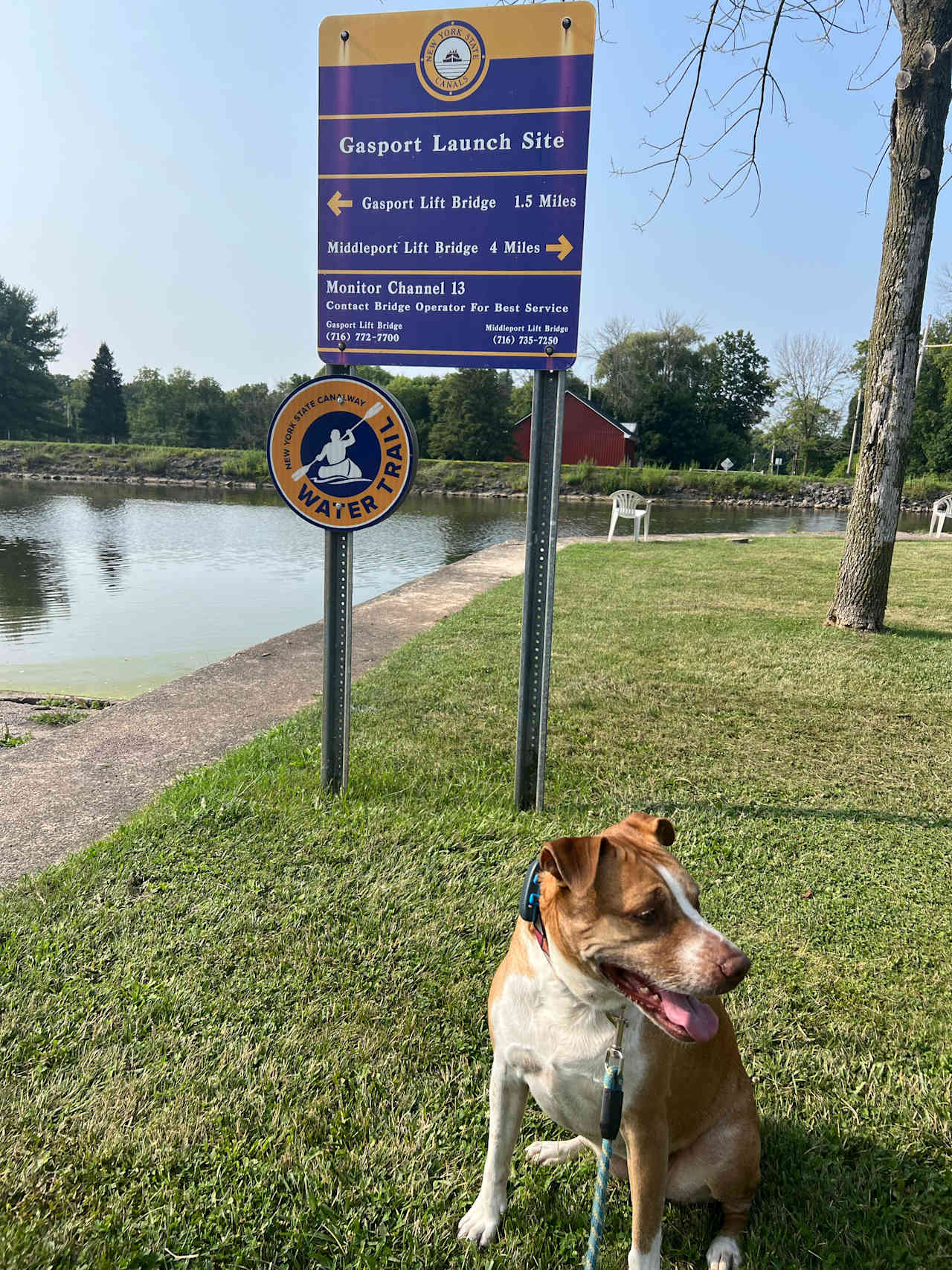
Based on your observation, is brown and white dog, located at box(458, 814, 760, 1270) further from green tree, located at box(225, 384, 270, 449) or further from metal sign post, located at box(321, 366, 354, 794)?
green tree, located at box(225, 384, 270, 449)

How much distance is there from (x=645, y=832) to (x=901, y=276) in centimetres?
732

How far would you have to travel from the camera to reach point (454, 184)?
3.83 m

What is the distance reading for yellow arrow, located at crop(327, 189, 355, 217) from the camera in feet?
12.9

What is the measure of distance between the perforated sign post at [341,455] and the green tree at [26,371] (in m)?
63.1

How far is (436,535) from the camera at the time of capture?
21516 mm

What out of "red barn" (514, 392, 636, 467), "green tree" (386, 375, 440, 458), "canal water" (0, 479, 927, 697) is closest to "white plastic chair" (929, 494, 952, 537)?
"canal water" (0, 479, 927, 697)

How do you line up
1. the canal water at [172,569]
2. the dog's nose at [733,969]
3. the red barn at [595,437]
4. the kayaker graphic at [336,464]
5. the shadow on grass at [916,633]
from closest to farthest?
1. the dog's nose at [733,969]
2. the kayaker graphic at [336,464]
3. the shadow on grass at [916,633]
4. the canal water at [172,569]
5. the red barn at [595,437]

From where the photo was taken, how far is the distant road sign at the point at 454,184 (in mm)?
3678

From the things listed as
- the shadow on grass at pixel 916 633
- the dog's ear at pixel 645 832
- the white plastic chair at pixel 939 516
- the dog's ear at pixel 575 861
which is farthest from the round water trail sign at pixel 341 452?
the white plastic chair at pixel 939 516

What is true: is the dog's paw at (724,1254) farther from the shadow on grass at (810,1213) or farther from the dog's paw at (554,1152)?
the dog's paw at (554,1152)

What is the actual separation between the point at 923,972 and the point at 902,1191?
105 cm

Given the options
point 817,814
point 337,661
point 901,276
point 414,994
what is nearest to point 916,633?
point 901,276

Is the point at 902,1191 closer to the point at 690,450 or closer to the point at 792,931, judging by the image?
the point at 792,931

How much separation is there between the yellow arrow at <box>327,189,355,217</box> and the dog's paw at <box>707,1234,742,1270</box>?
14.0 ft
